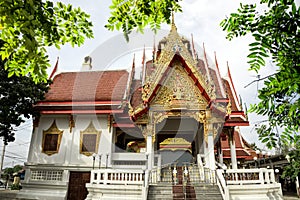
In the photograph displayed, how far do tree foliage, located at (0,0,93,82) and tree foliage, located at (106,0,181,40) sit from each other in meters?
0.36

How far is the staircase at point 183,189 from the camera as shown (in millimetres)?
8000

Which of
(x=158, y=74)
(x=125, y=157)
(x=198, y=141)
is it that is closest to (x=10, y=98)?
(x=125, y=157)

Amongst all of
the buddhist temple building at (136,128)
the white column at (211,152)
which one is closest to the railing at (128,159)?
the buddhist temple building at (136,128)

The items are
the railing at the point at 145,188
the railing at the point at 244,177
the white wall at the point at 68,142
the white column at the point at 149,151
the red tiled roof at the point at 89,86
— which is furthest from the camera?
the red tiled roof at the point at 89,86

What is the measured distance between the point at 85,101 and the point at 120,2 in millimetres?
10771

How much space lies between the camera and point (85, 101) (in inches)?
495

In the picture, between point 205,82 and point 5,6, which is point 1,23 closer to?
point 5,6

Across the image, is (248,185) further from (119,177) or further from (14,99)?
(14,99)

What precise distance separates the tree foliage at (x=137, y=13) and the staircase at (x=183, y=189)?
22.5 feet

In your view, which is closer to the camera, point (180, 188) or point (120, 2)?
point (120, 2)

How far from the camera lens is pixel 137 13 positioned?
247 cm

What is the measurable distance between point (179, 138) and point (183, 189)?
718cm

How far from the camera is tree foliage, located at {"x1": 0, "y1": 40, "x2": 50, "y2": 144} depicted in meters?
10.7

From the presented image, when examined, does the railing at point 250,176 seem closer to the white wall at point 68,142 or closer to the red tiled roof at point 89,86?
the white wall at point 68,142
